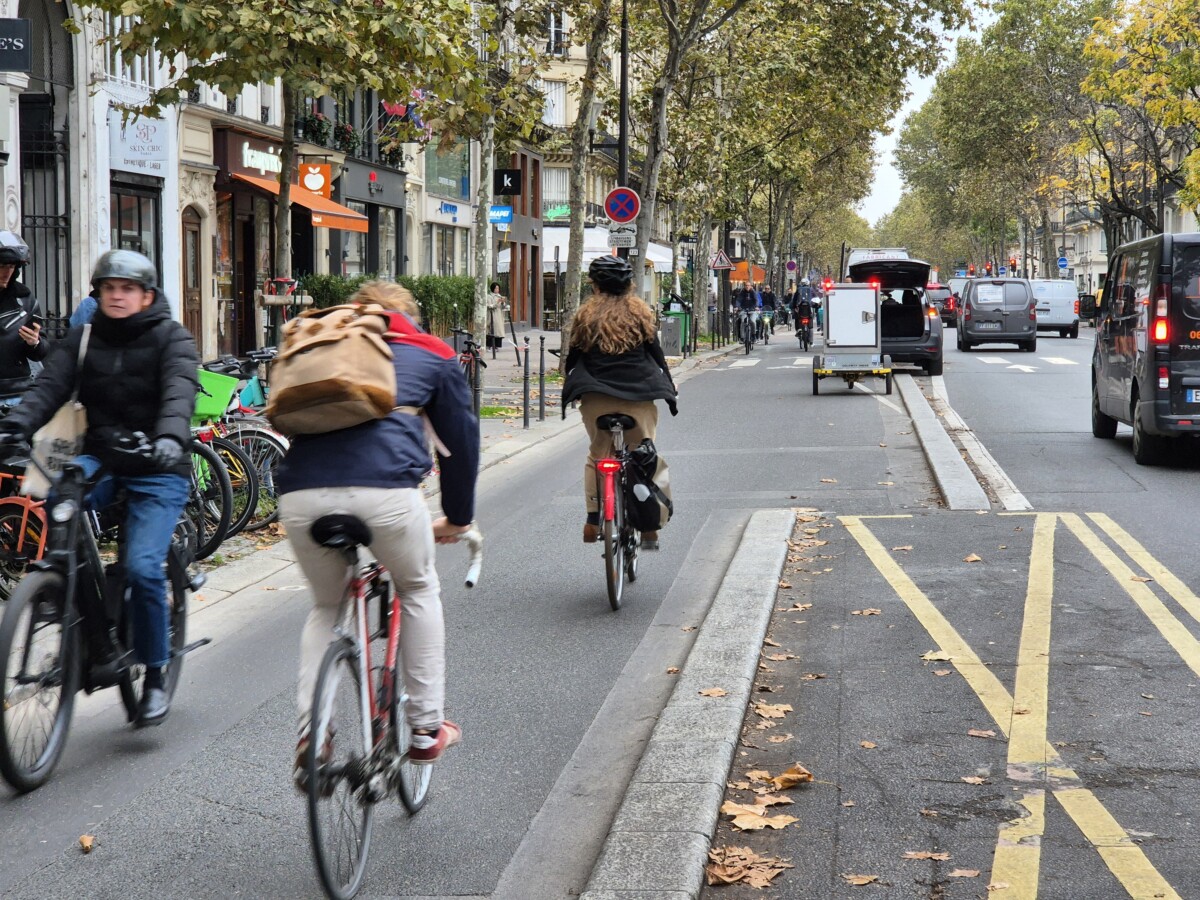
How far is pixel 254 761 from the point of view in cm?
544

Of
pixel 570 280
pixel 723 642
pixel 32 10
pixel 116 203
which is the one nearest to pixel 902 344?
pixel 570 280

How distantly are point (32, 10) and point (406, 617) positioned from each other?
17872 mm

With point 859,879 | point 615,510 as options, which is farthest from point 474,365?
point 859,879

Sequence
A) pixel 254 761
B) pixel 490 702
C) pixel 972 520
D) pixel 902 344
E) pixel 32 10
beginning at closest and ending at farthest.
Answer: pixel 254 761, pixel 490 702, pixel 972 520, pixel 32 10, pixel 902 344

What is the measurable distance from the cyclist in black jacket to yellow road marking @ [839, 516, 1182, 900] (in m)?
3.02

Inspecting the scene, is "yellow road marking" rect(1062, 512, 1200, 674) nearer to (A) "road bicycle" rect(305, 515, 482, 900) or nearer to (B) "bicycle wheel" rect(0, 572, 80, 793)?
(A) "road bicycle" rect(305, 515, 482, 900)

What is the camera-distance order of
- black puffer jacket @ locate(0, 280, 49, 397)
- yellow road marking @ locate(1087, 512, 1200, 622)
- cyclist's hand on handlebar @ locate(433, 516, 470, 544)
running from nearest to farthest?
cyclist's hand on handlebar @ locate(433, 516, 470, 544)
yellow road marking @ locate(1087, 512, 1200, 622)
black puffer jacket @ locate(0, 280, 49, 397)

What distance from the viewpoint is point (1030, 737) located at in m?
5.57

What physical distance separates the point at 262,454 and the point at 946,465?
20.0 ft

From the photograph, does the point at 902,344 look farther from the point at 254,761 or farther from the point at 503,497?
the point at 254,761

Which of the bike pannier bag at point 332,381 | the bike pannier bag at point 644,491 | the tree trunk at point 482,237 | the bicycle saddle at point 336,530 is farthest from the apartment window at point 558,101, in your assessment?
the bicycle saddle at point 336,530

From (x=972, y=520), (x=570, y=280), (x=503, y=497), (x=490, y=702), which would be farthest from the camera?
(x=570, y=280)

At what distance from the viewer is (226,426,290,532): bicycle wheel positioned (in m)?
10.4

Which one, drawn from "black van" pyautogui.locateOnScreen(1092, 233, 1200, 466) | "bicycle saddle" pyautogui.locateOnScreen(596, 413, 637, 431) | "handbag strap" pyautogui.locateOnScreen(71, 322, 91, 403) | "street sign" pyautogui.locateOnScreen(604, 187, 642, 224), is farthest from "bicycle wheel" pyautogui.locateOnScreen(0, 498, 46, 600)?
"street sign" pyautogui.locateOnScreen(604, 187, 642, 224)
